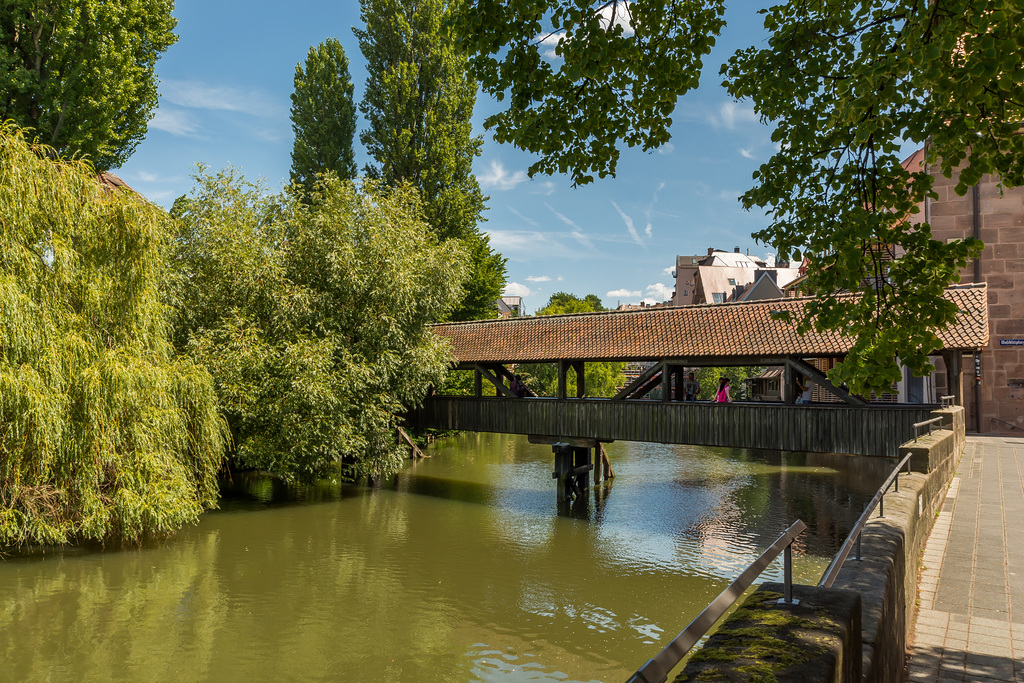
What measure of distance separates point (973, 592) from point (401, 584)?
7432mm

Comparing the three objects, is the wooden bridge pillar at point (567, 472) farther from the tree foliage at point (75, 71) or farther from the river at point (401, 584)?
the tree foliage at point (75, 71)

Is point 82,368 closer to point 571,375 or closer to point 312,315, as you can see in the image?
point 312,315

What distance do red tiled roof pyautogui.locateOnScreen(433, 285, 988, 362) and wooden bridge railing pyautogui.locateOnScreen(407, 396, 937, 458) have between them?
1064 mm

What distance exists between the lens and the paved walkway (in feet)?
12.3

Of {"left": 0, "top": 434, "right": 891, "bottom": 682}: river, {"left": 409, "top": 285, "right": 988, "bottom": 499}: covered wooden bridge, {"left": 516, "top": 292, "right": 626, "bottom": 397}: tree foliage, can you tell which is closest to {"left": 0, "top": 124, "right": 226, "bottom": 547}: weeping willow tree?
{"left": 0, "top": 434, "right": 891, "bottom": 682}: river

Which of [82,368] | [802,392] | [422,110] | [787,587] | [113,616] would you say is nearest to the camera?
[787,587]

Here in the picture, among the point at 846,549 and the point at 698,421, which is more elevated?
the point at 698,421

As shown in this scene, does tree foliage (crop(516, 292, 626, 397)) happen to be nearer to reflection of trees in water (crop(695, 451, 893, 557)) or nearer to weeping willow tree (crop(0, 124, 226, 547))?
reflection of trees in water (crop(695, 451, 893, 557))

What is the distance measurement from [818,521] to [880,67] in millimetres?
12602

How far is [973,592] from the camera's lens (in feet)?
16.0

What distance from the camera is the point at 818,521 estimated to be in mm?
14500

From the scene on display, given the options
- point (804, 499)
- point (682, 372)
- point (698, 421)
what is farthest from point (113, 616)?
point (804, 499)

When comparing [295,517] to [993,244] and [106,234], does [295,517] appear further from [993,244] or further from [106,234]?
[993,244]

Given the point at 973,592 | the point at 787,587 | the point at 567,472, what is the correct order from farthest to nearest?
the point at 567,472 → the point at 973,592 → the point at 787,587
